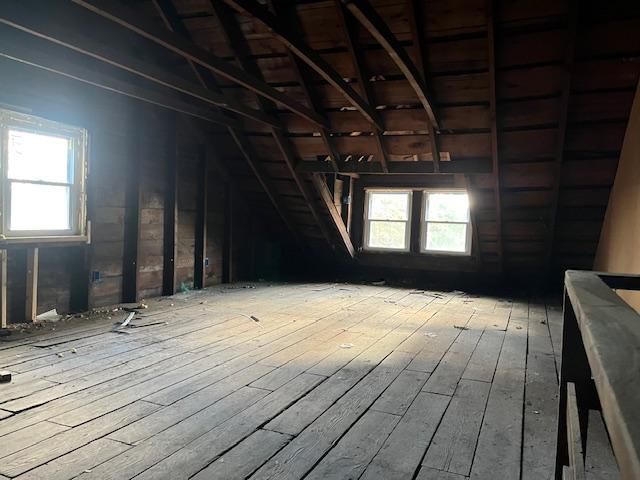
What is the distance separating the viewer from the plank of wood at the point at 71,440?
1.68 metres

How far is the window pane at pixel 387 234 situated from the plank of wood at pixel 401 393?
13.9ft

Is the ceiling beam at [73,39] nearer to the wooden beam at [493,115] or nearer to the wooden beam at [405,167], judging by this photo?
the wooden beam at [405,167]

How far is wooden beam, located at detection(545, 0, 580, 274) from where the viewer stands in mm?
3132

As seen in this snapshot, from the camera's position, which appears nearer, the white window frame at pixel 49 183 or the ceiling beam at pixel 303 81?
the white window frame at pixel 49 183

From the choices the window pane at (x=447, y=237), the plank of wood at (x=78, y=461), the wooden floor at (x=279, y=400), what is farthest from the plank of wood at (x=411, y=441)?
the window pane at (x=447, y=237)

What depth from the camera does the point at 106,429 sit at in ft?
6.49

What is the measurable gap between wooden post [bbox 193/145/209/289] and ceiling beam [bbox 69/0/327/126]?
6.05 feet

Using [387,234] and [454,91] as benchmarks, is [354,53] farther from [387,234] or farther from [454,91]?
[387,234]

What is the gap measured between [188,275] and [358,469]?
14.4ft

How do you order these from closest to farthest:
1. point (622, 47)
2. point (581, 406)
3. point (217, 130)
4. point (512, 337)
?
point (581, 406) < point (622, 47) < point (512, 337) < point (217, 130)

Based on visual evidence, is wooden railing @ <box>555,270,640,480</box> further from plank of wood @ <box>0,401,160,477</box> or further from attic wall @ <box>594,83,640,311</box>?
attic wall @ <box>594,83,640,311</box>

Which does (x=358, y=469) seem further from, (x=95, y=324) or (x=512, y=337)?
(x=95, y=324)

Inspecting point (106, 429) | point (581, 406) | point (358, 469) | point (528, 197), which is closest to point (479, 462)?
point (358, 469)

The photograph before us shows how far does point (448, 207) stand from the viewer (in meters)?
6.66
